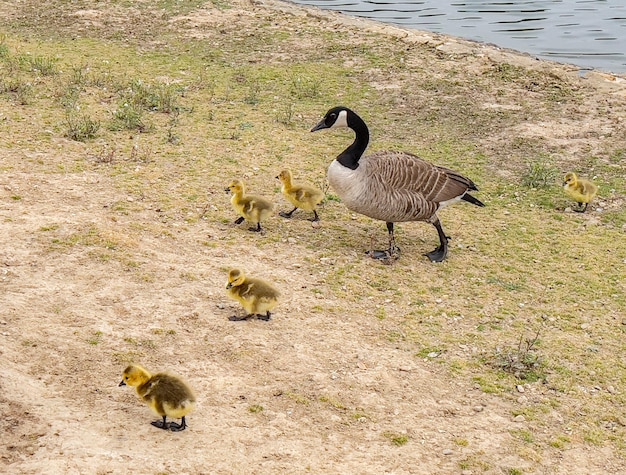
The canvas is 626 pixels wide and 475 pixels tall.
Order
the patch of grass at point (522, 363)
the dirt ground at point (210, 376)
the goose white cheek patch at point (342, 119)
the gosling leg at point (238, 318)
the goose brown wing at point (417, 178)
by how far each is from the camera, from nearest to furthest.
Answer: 1. the dirt ground at point (210, 376)
2. the patch of grass at point (522, 363)
3. the gosling leg at point (238, 318)
4. the goose brown wing at point (417, 178)
5. the goose white cheek patch at point (342, 119)

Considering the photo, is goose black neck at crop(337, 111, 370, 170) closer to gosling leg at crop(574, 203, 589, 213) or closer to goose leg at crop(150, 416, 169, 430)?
gosling leg at crop(574, 203, 589, 213)

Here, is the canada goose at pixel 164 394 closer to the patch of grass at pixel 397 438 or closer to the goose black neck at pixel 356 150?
the patch of grass at pixel 397 438

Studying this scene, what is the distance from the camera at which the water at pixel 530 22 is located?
58.3 feet

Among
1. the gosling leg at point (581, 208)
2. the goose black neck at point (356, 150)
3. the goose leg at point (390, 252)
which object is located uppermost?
the goose black neck at point (356, 150)

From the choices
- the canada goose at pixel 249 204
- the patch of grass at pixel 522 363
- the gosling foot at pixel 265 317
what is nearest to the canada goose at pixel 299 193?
the canada goose at pixel 249 204

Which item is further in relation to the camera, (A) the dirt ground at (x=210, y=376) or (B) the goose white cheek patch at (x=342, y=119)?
(B) the goose white cheek patch at (x=342, y=119)

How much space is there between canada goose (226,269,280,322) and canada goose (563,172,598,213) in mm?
4421

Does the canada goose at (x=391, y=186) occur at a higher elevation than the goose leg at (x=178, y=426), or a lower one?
higher

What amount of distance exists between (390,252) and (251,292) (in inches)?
85.9

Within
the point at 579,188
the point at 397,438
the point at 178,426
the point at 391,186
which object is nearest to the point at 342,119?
the point at 391,186

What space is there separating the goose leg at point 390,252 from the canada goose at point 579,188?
2425mm

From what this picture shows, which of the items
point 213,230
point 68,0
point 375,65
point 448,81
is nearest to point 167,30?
point 68,0

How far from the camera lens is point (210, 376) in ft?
18.6

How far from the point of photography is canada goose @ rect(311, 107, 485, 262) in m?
7.76
